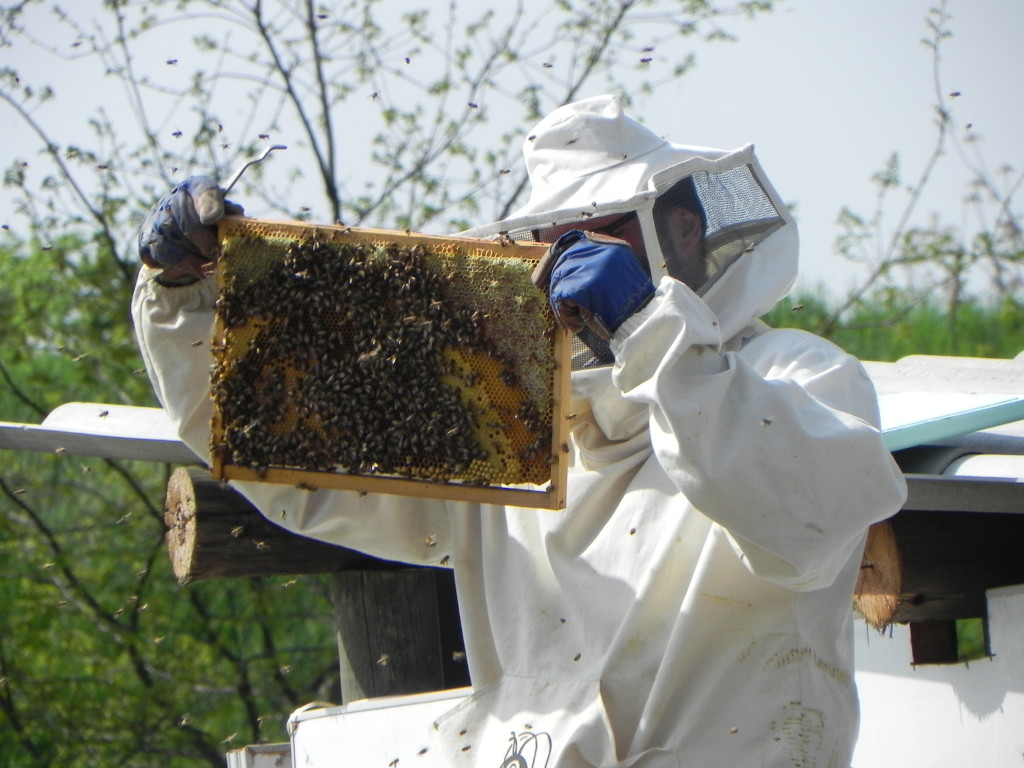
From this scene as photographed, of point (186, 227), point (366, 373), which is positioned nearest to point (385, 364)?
point (366, 373)

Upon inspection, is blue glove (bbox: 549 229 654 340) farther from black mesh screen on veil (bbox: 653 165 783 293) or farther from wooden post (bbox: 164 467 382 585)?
wooden post (bbox: 164 467 382 585)

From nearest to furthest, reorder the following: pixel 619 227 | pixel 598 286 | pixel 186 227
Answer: pixel 598 286 < pixel 186 227 < pixel 619 227

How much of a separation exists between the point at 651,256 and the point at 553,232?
30 centimetres

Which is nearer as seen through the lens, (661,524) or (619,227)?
(661,524)

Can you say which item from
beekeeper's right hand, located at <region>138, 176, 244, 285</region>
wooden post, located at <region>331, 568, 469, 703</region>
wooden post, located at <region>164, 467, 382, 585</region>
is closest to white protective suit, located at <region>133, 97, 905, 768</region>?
beekeeper's right hand, located at <region>138, 176, 244, 285</region>

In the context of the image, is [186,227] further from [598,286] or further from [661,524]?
[661,524]

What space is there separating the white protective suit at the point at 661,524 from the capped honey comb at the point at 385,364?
219 millimetres

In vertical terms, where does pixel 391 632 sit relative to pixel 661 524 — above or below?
below

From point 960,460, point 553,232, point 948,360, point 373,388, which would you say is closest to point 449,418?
point 373,388

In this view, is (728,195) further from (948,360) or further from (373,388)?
(948,360)

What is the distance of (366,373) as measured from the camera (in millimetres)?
2988

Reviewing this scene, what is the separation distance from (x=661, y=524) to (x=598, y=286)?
0.63m

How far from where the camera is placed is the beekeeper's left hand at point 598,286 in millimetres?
2617

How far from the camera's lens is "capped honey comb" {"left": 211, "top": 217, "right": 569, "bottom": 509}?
9.62 feet
